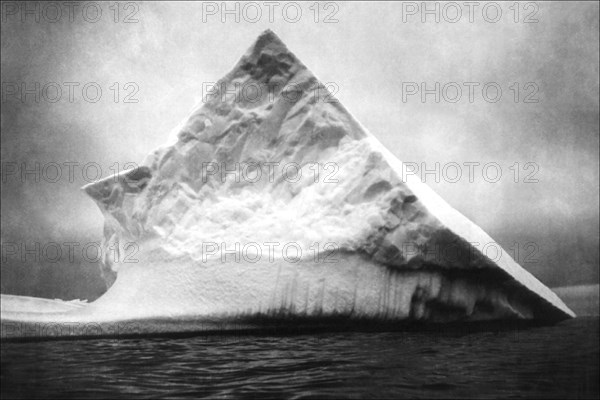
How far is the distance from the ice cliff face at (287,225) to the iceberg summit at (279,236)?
11mm

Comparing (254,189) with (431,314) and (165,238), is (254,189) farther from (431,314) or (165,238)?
(431,314)

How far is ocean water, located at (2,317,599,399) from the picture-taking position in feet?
8.07

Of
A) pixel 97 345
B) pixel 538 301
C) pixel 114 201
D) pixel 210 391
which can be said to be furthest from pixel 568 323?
pixel 114 201

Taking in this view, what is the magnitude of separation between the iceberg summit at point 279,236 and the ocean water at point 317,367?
0.34 m

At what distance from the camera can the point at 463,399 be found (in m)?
2.30

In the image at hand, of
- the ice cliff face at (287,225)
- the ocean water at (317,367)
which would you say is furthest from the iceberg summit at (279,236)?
the ocean water at (317,367)

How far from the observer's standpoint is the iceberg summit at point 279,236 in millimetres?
4312

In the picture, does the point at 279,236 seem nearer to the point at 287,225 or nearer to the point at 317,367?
the point at 287,225

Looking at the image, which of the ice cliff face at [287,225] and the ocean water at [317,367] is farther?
the ice cliff face at [287,225]

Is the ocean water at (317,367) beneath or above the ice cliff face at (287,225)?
beneath

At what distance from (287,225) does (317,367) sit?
75.1 inches

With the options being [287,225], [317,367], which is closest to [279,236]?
[287,225]

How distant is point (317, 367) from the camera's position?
2883 mm

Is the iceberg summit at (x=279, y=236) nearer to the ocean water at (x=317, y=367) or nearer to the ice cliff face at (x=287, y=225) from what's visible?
the ice cliff face at (x=287, y=225)
